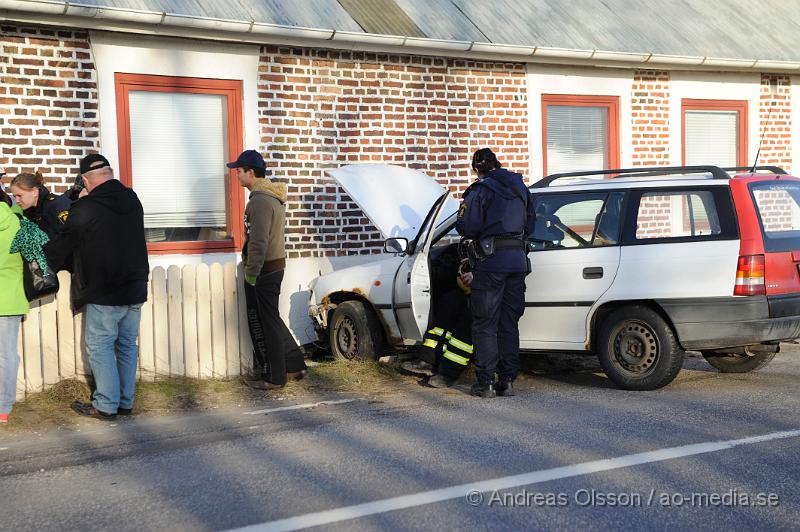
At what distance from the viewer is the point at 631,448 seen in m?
6.28

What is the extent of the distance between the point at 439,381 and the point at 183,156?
13.3ft

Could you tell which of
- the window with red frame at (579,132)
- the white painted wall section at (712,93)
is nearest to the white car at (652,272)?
the window with red frame at (579,132)

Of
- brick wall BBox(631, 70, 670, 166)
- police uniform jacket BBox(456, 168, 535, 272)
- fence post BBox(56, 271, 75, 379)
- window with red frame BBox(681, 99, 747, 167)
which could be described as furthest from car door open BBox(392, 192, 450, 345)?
window with red frame BBox(681, 99, 747, 167)

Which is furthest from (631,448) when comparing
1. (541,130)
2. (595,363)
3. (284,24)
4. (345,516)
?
(541,130)

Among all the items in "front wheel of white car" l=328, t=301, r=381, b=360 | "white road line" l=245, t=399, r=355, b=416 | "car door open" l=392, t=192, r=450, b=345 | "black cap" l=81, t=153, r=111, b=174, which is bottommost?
"white road line" l=245, t=399, r=355, b=416

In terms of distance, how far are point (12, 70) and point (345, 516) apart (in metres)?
6.67

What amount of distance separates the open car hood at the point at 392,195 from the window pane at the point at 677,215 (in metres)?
2.00

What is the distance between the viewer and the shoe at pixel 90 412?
7809mm

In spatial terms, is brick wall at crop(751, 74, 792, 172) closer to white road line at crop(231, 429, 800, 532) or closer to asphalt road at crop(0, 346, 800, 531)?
asphalt road at crop(0, 346, 800, 531)

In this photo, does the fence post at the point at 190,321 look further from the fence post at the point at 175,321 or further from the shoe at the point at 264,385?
the shoe at the point at 264,385

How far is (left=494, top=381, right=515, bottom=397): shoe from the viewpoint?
8.41 meters

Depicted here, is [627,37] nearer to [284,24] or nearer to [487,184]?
[284,24]

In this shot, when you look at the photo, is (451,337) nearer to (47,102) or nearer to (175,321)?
(175,321)

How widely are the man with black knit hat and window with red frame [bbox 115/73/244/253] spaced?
3010mm
